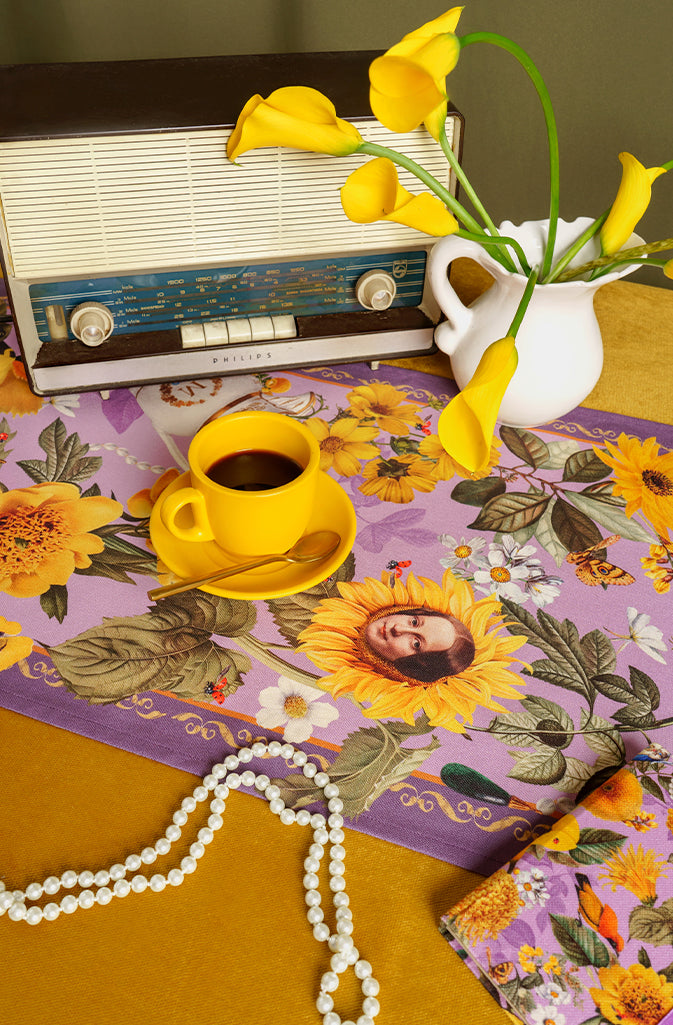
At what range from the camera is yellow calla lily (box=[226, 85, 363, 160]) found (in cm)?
62

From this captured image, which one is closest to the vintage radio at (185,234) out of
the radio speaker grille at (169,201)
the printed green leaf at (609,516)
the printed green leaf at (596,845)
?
the radio speaker grille at (169,201)

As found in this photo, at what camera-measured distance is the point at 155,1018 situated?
0.43 meters

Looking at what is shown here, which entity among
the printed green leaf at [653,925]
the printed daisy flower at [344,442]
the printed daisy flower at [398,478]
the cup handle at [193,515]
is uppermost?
the cup handle at [193,515]

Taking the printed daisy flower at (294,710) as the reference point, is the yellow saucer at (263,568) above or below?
above

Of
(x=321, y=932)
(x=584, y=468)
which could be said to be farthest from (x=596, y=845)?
(x=584, y=468)

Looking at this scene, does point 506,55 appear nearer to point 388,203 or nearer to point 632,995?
point 388,203

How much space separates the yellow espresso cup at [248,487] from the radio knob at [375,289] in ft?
0.71

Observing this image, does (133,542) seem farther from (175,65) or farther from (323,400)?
A: (175,65)

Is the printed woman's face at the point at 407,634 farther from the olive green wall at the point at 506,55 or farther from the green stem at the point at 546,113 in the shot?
the olive green wall at the point at 506,55

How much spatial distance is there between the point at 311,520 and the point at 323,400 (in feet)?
0.64

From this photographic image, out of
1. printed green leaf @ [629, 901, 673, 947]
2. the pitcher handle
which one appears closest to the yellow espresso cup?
the pitcher handle

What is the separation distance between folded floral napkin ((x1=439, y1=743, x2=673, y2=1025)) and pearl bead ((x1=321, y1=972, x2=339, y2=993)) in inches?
2.6

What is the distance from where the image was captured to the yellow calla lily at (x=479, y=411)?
1.76 ft

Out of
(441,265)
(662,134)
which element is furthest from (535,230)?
(662,134)
